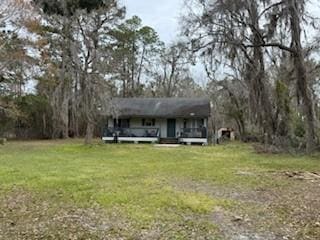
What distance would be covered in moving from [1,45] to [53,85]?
11342mm

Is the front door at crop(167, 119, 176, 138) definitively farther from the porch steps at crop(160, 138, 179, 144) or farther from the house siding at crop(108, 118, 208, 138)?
the porch steps at crop(160, 138, 179, 144)

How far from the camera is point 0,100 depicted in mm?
31125

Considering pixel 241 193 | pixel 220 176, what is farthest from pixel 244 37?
pixel 241 193

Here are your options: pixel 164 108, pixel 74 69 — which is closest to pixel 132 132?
pixel 164 108

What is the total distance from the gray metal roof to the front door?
0.85m

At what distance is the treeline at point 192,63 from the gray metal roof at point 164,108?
261 cm

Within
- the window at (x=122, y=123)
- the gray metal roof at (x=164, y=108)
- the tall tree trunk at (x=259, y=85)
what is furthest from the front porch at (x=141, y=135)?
the tall tree trunk at (x=259, y=85)

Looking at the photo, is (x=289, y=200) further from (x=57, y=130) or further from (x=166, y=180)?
(x=57, y=130)

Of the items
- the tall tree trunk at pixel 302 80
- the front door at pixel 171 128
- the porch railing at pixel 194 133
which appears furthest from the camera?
the front door at pixel 171 128

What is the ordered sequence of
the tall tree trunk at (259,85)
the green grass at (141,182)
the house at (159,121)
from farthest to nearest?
the house at (159,121), the tall tree trunk at (259,85), the green grass at (141,182)

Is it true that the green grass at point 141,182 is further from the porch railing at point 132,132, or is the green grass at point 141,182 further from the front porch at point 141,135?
the porch railing at point 132,132

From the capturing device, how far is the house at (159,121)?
1323 inches

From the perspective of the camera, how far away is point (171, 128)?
117ft

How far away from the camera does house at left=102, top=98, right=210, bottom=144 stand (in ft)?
110
